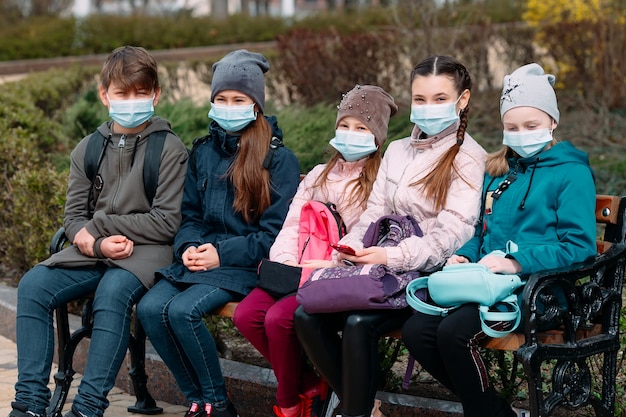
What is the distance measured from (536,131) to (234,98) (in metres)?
1.39

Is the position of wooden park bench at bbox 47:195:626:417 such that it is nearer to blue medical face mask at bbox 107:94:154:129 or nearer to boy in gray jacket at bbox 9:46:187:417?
boy in gray jacket at bbox 9:46:187:417

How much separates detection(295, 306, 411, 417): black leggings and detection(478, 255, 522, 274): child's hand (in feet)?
1.18

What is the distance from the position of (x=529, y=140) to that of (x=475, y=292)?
2.22 ft

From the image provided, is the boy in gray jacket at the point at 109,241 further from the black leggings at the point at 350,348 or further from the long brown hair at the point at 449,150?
the long brown hair at the point at 449,150

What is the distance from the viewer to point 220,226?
14.8 ft

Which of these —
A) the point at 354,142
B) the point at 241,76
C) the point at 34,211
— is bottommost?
the point at 34,211

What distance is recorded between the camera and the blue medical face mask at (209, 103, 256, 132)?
4504 millimetres

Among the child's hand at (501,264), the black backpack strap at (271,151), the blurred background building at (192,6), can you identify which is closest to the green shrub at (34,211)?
Result: the black backpack strap at (271,151)

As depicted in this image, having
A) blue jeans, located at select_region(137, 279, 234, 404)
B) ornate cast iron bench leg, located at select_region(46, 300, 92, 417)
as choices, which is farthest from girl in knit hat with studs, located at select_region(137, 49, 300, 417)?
ornate cast iron bench leg, located at select_region(46, 300, 92, 417)

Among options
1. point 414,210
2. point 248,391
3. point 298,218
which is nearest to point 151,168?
point 298,218

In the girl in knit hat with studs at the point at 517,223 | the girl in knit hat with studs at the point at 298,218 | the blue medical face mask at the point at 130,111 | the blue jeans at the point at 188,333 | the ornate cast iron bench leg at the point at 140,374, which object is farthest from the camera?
the ornate cast iron bench leg at the point at 140,374

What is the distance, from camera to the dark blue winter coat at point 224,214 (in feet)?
14.2

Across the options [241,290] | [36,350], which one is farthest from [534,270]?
[36,350]

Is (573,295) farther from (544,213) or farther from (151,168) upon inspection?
(151,168)
